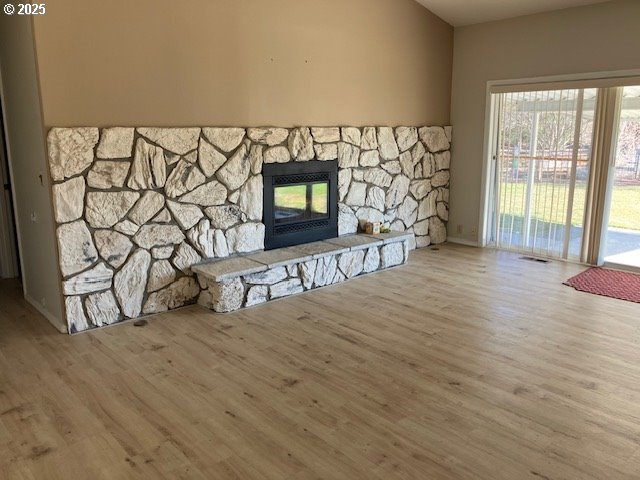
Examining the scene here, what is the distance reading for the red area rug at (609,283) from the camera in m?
4.63

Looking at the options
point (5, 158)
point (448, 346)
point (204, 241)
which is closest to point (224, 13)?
point (204, 241)

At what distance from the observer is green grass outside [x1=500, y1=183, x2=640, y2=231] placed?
5551 millimetres

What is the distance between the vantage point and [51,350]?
3.52 meters

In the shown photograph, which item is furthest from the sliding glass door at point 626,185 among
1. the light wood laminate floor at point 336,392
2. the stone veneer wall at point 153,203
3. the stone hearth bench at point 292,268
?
the stone veneer wall at point 153,203

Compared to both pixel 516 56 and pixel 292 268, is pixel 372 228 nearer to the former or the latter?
pixel 292 268

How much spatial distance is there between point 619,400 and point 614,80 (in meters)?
3.52

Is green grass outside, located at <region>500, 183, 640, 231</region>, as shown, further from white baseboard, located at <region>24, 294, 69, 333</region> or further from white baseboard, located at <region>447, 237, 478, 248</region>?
white baseboard, located at <region>24, 294, 69, 333</region>

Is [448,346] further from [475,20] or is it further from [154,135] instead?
[475,20]

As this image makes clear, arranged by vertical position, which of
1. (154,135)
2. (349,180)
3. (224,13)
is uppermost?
(224,13)

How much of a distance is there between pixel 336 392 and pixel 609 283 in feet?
11.0

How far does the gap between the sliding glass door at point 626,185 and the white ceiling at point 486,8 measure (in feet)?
3.61

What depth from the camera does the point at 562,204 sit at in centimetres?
566

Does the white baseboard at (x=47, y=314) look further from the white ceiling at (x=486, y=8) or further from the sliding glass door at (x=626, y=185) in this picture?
the sliding glass door at (x=626, y=185)
